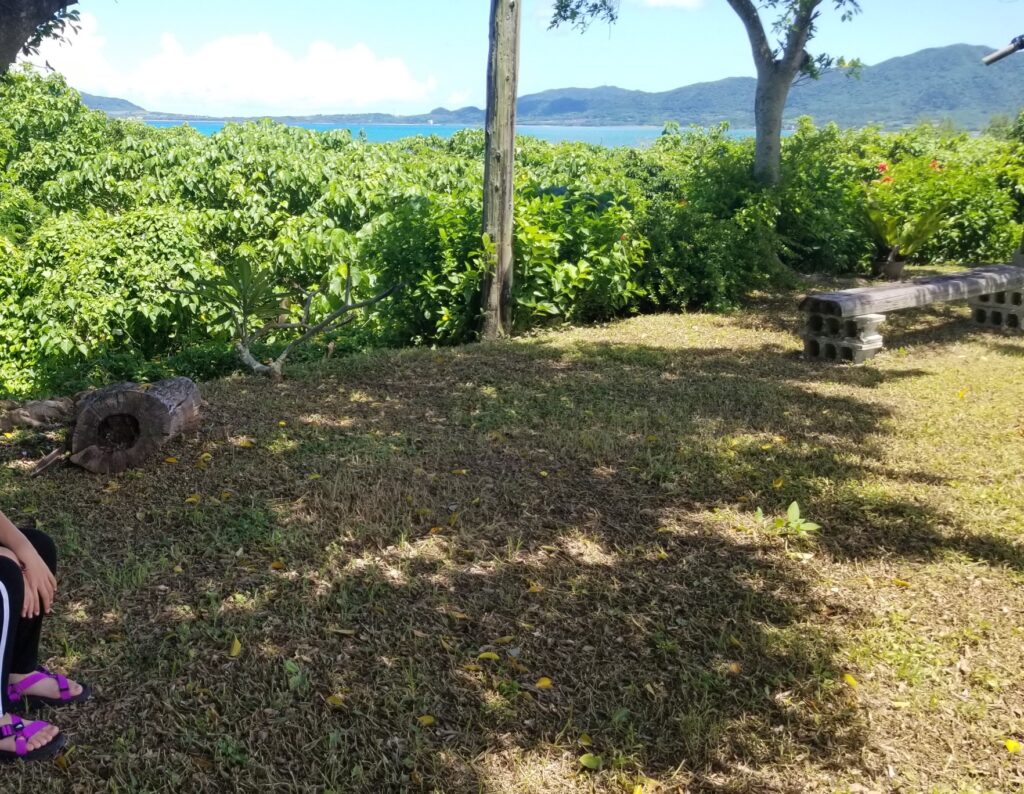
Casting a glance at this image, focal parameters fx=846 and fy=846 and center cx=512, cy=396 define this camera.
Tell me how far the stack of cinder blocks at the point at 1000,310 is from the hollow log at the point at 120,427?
7347mm

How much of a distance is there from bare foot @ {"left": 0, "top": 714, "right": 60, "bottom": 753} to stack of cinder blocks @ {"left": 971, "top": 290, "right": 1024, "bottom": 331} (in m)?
8.29

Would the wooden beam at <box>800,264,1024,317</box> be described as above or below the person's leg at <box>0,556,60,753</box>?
above

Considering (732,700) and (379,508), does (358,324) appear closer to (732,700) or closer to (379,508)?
(379,508)

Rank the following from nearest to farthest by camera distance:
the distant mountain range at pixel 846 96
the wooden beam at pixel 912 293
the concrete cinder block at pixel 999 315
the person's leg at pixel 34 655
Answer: the person's leg at pixel 34 655, the wooden beam at pixel 912 293, the concrete cinder block at pixel 999 315, the distant mountain range at pixel 846 96

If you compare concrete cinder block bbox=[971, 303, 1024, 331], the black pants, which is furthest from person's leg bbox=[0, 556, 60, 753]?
concrete cinder block bbox=[971, 303, 1024, 331]

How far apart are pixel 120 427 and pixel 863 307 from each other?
5.33 meters

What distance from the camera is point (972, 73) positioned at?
172 m

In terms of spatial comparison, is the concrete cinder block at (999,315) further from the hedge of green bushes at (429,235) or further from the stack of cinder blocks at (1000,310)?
the hedge of green bushes at (429,235)

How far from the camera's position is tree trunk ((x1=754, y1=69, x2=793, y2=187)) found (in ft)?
34.1

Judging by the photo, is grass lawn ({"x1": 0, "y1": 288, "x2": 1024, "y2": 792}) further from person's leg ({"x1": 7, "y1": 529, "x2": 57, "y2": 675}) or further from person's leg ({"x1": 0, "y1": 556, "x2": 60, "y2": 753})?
person's leg ({"x1": 7, "y1": 529, "x2": 57, "y2": 675})

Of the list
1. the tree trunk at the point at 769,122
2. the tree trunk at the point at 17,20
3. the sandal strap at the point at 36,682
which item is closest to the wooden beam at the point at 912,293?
the tree trunk at the point at 769,122

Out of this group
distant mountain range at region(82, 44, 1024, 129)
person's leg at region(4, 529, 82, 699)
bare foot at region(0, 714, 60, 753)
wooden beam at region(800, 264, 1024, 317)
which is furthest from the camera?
distant mountain range at region(82, 44, 1024, 129)

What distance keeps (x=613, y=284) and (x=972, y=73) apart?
19917cm

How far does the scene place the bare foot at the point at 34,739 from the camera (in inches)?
95.6
